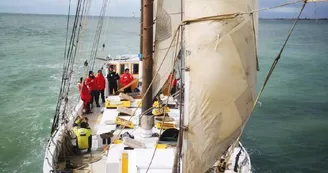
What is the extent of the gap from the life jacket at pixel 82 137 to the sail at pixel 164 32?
2245mm

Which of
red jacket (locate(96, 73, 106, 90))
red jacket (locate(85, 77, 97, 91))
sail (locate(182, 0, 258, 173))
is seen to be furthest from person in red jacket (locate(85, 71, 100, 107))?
sail (locate(182, 0, 258, 173))

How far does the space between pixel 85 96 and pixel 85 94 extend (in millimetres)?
118

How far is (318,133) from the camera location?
2300cm

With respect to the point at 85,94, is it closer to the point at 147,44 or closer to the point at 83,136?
the point at 83,136

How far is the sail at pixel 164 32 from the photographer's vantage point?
1005cm

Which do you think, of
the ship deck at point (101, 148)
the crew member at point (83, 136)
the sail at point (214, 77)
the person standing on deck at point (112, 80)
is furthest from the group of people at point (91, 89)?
the sail at point (214, 77)

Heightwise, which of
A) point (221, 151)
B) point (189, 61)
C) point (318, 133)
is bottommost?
point (318, 133)

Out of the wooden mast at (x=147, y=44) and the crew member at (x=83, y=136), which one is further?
the crew member at (x=83, y=136)

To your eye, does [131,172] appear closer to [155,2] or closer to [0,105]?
[155,2]

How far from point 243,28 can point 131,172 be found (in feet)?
11.5

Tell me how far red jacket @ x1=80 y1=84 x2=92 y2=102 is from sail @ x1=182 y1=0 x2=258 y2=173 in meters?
9.10

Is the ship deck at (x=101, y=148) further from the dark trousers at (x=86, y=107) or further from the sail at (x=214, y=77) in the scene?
the sail at (x=214, y=77)

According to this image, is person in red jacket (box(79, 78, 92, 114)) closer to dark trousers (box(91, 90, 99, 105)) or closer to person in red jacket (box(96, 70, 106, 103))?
dark trousers (box(91, 90, 99, 105))

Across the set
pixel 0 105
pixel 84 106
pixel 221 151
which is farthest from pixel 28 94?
pixel 221 151
